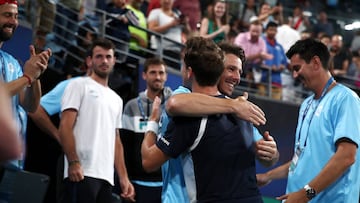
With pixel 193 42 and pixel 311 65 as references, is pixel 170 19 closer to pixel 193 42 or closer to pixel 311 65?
pixel 311 65

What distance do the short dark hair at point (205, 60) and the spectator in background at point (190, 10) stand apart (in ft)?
22.9

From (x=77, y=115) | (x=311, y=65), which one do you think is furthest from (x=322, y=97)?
(x=77, y=115)

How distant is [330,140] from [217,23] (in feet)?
20.4

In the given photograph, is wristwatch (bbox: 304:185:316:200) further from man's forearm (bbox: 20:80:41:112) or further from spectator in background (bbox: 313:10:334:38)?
spectator in background (bbox: 313:10:334:38)

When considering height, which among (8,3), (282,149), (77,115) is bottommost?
(282,149)

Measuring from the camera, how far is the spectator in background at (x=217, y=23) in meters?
10.1

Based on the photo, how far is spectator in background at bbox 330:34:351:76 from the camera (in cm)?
1220

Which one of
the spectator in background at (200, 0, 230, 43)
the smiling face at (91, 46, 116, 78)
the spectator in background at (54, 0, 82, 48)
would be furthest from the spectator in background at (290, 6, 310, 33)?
the smiling face at (91, 46, 116, 78)

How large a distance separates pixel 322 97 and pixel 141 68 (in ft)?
12.0

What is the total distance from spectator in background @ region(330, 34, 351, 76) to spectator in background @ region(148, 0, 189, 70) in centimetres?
364

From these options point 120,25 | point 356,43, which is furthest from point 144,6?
point 356,43

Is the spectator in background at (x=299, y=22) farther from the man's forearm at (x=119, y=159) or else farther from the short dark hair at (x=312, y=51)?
the short dark hair at (x=312, y=51)

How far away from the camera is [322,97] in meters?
4.46

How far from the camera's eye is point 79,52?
8227 mm
